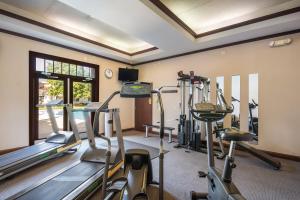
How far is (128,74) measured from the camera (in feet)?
21.4

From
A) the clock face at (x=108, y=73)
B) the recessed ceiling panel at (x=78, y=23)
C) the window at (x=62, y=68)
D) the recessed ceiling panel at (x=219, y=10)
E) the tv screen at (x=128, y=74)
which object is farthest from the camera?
the tv screen at (x=128, y=74)

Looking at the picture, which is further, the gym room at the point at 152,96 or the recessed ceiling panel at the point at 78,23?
the recessed ceiling panel at the point at 78,23

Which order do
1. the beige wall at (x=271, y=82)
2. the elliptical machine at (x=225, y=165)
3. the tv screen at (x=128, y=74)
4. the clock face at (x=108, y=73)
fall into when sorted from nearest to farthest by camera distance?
1. the elliptical machine at (x=225, y=165)
2. the beige wall at (x=271, y=82)
3. the clock face at (x=108, y=73)
4. the tv screen at (x=128, y=74)

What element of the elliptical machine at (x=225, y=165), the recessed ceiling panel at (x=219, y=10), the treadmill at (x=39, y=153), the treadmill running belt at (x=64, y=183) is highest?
the recessed ceiling panel at (x=219, y=10)

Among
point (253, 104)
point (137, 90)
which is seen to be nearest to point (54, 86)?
point (137, 90)

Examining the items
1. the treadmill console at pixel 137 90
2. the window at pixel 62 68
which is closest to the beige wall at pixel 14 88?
the window at pixel 62 68

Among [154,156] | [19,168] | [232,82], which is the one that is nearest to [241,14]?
[232,82]

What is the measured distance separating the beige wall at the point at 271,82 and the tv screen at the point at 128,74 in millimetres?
2931

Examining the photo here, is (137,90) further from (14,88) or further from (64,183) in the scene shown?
(14,88)

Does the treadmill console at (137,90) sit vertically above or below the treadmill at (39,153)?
above

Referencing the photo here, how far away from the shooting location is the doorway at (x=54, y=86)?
14.1 feet

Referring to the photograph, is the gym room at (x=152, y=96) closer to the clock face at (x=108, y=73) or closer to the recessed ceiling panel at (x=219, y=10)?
the recessed ceiling panel at (x=219, y=10)

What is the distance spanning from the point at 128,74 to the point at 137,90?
450cm

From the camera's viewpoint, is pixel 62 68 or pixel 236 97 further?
pixel 62 68
